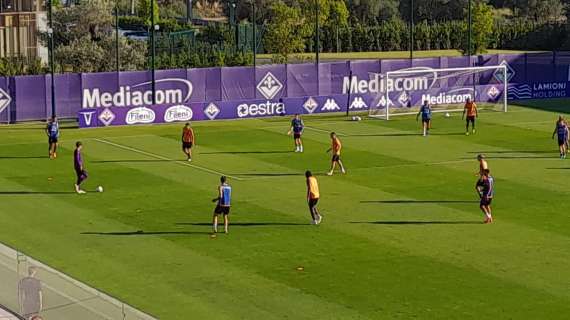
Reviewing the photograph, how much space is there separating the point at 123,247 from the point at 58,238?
84.6 inches

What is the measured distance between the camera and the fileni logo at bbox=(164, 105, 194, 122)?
5475 centimetres

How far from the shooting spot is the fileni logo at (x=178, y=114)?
2156 inches

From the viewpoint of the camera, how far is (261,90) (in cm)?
6300

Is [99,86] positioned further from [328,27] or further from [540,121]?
[328,27]

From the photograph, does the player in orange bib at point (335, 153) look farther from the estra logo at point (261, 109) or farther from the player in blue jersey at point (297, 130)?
the estra logo at point (261, 109)

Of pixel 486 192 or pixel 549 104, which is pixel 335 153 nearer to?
pixel 486 192

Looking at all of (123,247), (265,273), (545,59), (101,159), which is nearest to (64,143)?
(101,159)

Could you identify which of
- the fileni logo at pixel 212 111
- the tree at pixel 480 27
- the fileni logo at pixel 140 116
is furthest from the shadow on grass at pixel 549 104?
the tree at pixel 480 27

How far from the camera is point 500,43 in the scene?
10919 cm

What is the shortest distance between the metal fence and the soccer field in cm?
187

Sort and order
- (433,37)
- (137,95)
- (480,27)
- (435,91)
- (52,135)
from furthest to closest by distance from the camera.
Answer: (433,37), (480,27), (435,91), (137,95), (52,135)

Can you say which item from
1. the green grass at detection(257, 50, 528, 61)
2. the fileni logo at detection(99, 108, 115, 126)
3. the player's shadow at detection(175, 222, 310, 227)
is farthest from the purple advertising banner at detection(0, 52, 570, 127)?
the green grass at detection(257, 50, 528, 61)

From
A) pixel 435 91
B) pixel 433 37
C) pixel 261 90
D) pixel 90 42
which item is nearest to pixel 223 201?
pixel 435 91

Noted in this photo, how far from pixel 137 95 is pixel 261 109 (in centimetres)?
659
